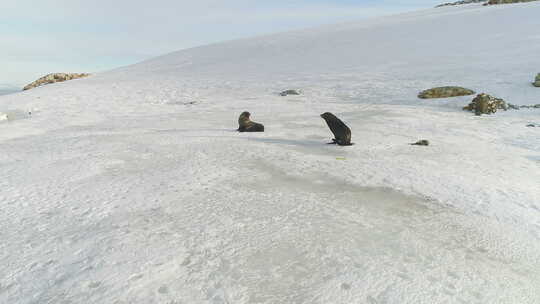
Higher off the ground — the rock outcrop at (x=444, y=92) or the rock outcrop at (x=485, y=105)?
the rock outcrop at (x=444, y=92)

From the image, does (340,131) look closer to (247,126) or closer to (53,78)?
(247,126)

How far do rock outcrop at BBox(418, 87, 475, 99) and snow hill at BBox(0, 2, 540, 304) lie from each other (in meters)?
2.76

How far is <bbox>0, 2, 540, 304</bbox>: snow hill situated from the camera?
260 centimetres

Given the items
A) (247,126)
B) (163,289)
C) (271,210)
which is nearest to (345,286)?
(163,289)

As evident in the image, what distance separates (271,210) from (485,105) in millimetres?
10408

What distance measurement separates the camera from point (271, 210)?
3.83 meters

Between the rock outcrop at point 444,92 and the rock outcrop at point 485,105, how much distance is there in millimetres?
1644

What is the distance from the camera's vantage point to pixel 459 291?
8.47 feet

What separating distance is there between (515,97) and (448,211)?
1146cm

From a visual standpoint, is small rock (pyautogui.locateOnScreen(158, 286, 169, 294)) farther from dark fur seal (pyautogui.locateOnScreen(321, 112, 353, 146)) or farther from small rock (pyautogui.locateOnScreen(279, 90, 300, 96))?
small rock (pyautogui.locateOnScreen(279, 90, 300, 96))

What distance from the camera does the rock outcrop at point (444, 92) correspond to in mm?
13889

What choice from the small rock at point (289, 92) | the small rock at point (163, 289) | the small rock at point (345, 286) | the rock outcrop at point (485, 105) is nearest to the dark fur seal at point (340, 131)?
the small rock at point (345, 286)

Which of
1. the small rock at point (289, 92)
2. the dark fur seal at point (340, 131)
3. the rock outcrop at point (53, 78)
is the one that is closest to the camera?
the dark fur seal at point (340, 131)

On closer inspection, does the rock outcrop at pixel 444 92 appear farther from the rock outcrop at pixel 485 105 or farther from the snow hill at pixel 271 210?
the snow hill at pixel 271 210
